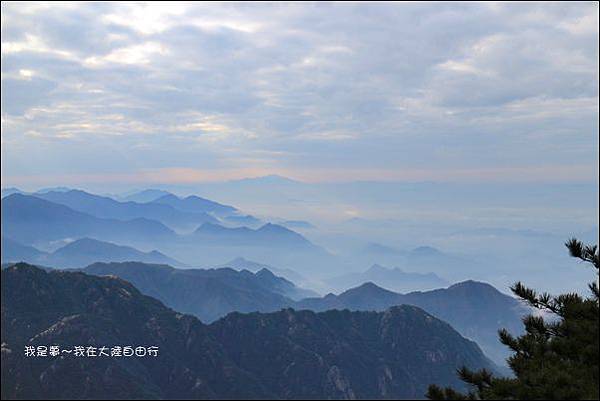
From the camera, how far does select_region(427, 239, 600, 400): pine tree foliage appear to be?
18234 mm

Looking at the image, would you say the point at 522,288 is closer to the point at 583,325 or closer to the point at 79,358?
the point at 583,325

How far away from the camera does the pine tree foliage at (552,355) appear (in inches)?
718

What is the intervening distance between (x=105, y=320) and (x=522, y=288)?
7845 inches

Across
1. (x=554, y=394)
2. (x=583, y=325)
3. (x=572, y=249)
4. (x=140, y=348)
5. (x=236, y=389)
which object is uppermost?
(x=572, y=249)

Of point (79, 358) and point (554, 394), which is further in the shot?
point (79, 358)

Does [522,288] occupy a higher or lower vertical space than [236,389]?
higher

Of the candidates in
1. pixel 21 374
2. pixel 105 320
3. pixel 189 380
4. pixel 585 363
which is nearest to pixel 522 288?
pixel 585 363

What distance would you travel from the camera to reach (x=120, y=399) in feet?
499

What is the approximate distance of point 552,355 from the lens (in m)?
21.4

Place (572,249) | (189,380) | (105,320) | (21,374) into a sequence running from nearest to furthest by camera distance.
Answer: (572,249) → (21,374) → (189,380) → (105,320)

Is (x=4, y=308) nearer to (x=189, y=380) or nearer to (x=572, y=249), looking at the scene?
(x=189, y=380)

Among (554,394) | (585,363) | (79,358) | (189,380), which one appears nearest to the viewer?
(554,394)

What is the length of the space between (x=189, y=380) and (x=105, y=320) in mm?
43191

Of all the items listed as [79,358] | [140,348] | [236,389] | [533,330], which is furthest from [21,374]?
[533,330]
